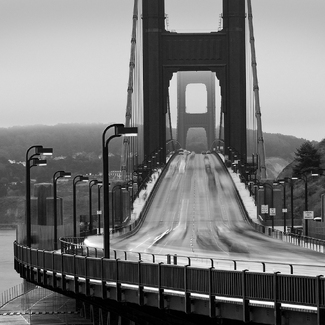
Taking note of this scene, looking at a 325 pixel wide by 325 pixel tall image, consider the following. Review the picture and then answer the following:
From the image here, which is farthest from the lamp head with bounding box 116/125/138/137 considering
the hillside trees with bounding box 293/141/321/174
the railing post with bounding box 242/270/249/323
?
the hillside trees with bounding box 293/141/321/174

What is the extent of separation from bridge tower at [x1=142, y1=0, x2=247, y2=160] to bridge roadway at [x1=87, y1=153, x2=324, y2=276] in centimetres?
655

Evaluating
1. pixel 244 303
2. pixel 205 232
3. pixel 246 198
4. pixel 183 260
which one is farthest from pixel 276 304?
pixel 246 198

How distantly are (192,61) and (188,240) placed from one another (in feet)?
202

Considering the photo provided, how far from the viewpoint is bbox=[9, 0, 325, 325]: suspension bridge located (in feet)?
99.0

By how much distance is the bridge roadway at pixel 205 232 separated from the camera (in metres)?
43.7

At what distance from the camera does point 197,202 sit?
11250 cm

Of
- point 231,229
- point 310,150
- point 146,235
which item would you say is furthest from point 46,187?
point 310,150

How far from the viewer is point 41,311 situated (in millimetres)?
73062

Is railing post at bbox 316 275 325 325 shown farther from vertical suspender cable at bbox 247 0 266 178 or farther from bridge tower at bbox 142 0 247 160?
bridge tower at bbox 142 0 247 160

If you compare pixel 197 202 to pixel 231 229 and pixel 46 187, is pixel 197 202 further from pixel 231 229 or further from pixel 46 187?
pixel 46 187

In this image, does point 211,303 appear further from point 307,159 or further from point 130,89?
point 307,159

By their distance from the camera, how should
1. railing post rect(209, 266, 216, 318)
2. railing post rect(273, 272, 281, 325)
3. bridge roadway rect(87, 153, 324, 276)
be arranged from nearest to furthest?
railing post rect(273, 272, 281, 325) < railing post rect(209, 266, 216, 318) < bridge roadway rect(87, 153, 324, 276)

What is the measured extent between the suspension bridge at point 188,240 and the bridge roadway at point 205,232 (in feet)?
0.32

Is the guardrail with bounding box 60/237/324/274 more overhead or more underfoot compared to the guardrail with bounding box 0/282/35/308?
more overhead
